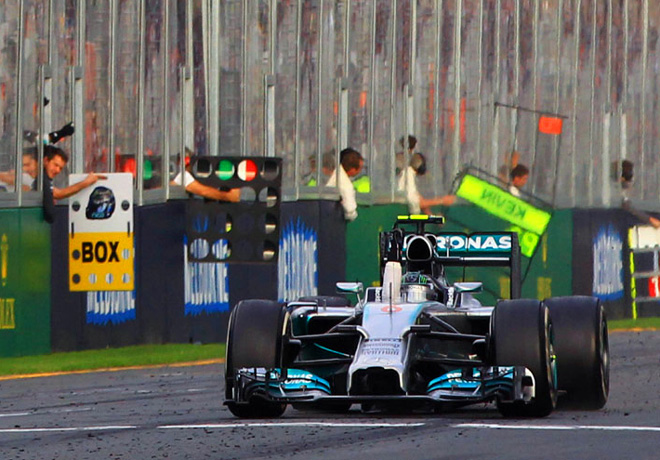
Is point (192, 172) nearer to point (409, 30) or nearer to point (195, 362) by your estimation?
point (195, 362)

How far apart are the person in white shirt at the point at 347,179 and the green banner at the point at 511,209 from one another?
4.07 m

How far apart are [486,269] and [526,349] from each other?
24089mm

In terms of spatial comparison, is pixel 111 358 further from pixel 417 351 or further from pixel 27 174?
pixel 417 351

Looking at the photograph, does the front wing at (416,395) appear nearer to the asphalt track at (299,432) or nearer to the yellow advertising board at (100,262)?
the asphalt track at (299,432)

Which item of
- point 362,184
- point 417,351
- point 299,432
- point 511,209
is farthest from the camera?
point 511,209

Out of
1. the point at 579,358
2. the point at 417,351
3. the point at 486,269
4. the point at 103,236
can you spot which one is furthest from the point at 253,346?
the point at 486,269

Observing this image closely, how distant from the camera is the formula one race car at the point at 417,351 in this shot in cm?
1402

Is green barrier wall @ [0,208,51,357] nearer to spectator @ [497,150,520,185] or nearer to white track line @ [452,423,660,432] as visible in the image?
white track line @ [452,423,660,432]

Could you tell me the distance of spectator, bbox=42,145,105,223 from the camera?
83.1 ft

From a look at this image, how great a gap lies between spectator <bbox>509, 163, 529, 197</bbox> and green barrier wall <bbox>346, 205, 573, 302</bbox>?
0.97 metres

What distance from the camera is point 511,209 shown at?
39875 mm

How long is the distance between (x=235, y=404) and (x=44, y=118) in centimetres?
1197

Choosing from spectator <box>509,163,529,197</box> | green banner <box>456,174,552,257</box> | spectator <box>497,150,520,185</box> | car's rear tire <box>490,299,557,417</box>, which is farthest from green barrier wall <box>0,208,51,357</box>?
spectator <box>509,163,529,197</box>

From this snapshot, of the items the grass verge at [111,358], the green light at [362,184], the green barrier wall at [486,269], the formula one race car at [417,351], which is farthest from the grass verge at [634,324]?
the formula one race car at [417,351]
